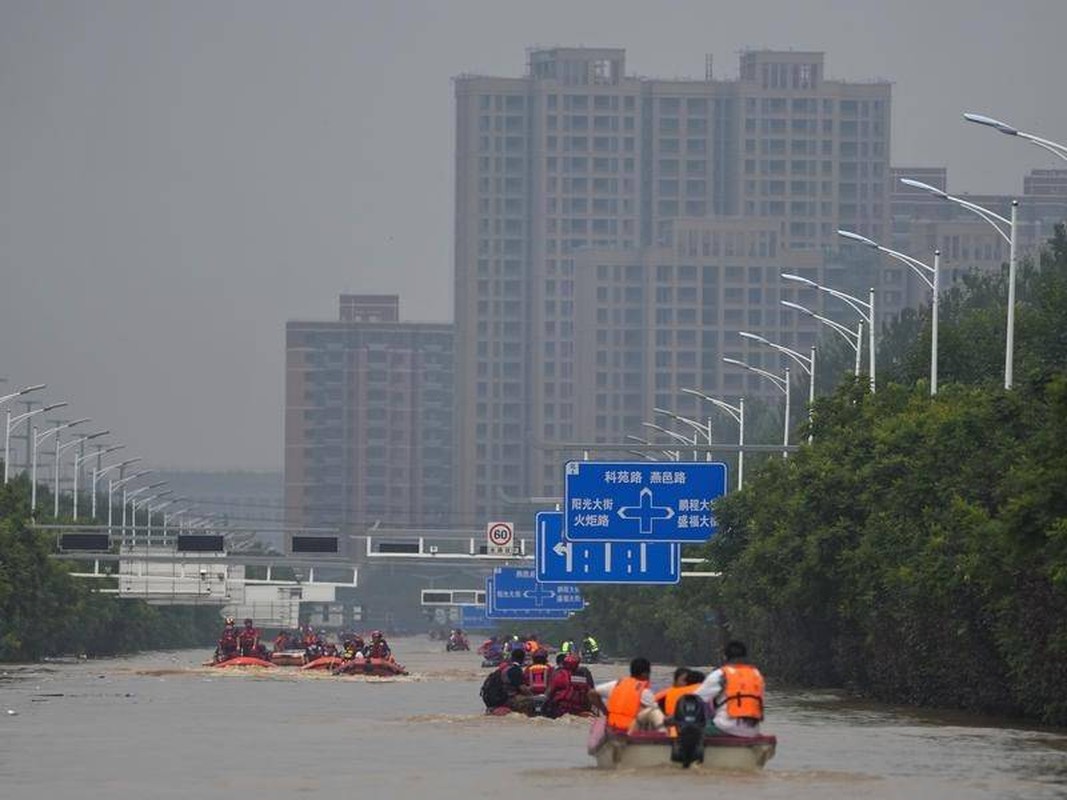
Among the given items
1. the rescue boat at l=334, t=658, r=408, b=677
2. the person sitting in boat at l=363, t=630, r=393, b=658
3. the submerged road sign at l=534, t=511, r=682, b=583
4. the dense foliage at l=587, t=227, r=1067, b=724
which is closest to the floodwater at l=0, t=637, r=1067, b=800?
the dense foliage at l=587, t=227, r=1067, b=724

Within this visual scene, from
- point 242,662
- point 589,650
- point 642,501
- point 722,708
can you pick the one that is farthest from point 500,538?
point 722,708

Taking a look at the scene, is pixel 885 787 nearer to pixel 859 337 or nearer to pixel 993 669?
pixel 993 669

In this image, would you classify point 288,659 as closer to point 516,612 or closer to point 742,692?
point 516,612

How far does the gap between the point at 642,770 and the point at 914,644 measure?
2667cm

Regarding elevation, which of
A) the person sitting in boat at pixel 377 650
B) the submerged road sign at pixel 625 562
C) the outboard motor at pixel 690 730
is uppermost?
the submerged road sign at pixel 625 562

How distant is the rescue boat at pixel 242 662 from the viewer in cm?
7962

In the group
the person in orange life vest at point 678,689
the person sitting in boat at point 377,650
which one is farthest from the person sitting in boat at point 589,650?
the person in orange life vest at point 678,689

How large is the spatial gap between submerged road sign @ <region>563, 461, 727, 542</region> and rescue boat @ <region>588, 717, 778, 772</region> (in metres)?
34.1

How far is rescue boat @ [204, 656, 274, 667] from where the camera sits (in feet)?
261

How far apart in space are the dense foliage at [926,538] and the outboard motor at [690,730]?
497 inches

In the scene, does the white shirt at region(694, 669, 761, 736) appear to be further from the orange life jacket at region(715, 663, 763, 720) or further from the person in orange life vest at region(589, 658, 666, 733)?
the person in orange life vest at region(589, 658, 666, 733)

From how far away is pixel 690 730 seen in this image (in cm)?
3244

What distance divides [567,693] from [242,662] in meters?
35.5

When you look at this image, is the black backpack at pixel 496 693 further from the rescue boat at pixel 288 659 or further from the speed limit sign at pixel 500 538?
the speed limit sign at pixel 500 538
